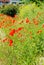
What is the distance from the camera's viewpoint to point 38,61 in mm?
6156

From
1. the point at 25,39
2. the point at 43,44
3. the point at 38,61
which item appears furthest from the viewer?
the point at 43,44

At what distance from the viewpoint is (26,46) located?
6.65 metres

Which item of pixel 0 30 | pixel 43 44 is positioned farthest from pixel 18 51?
pixel 0 30

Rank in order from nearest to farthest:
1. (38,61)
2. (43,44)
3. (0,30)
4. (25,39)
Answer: (38,61), (25,39), (43,44), (0,30)

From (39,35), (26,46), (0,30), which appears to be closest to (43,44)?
(39,35)

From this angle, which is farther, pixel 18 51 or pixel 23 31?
pixel 23 31

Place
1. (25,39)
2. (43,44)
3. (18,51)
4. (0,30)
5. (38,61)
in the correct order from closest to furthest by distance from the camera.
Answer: (38,61) < (18,51) < (25,39) < (43,44) < (0,30)

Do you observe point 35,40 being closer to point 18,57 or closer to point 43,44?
point 43,44

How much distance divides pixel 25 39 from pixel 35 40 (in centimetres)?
41

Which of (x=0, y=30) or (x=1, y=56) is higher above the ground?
(x=1, y=56)

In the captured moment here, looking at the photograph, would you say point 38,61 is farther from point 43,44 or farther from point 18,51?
point 43,44

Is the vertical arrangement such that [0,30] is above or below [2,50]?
below

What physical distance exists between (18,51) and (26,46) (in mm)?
213

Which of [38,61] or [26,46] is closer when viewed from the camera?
[38,61]
